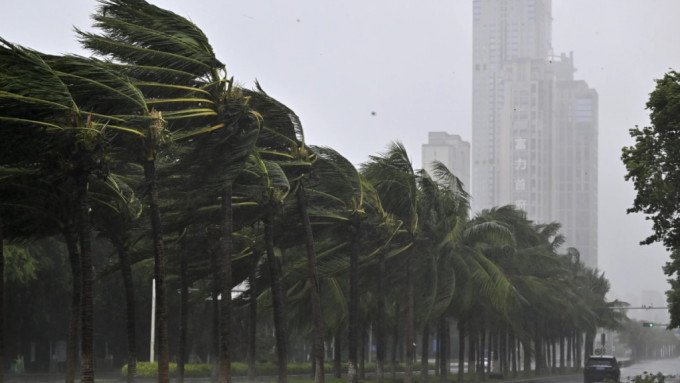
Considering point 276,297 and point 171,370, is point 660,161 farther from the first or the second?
point 171,370

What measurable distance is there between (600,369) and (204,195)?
32.4 m

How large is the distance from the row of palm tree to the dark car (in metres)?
7.06

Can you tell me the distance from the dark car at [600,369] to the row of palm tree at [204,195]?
7.06m

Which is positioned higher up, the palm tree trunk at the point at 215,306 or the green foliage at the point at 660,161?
the green foliage at the point at 660,161

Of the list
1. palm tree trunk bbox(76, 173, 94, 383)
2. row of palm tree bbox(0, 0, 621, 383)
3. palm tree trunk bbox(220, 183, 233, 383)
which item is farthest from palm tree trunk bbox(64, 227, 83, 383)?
palm tree trunk bbox(76, 173, 94, 383)

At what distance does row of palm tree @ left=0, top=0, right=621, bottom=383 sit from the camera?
2275cm

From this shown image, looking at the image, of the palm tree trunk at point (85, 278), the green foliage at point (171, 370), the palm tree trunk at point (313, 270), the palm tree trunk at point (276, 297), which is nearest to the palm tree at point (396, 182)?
the palm tree trunk at point (313, 270)

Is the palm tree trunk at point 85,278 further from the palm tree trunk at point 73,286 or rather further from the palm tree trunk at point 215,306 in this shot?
the palm tree trunk at point 215,306

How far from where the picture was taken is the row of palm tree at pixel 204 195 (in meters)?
22.8

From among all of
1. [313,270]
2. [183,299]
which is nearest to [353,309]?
[313,270]

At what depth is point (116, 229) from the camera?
32375 mm

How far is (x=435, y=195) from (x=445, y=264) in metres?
4.05

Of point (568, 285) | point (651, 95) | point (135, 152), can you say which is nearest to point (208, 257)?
point (135, 152)

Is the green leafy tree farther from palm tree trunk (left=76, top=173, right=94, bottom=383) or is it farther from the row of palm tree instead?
palm tree trunk (left=76, top=173, right=94, bottom=383)
